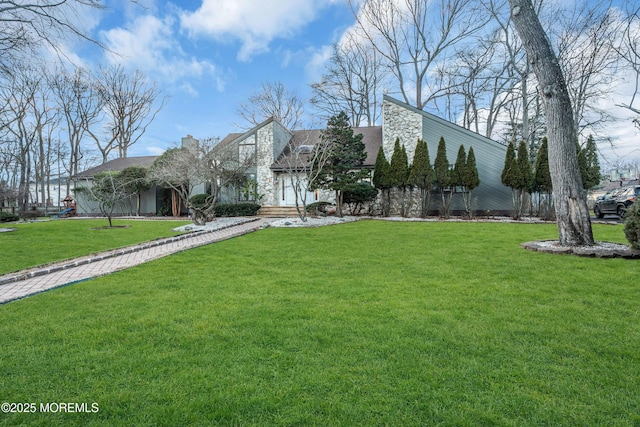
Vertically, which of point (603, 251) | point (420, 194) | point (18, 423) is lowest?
point (18, 423)

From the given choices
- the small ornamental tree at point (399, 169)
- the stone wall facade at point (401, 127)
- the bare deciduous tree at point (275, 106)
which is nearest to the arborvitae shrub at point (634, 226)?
the small ornamental tree at point (399, 169)

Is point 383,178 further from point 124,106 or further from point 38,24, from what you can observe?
point 124,106

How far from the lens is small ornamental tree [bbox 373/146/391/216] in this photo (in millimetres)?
16062

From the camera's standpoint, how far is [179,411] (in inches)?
73.7

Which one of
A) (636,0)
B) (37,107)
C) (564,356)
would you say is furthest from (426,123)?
(37,107)

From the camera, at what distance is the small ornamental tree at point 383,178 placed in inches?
632

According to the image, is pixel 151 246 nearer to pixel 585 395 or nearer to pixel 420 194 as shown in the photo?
pixel 585 395

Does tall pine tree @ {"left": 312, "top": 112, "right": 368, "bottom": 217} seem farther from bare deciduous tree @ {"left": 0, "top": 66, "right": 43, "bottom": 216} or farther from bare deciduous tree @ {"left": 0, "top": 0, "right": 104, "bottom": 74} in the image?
bare deciduous tree @ {"left": 0, "top": 66, "right": 43, "bottom": 216}

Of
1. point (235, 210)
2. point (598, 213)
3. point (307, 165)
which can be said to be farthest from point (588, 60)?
point (235, 210)

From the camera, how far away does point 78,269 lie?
583cm

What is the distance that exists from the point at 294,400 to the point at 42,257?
24.6 ft

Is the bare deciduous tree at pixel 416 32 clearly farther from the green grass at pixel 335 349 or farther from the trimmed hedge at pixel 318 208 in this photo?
the green grass at pixel 335 349

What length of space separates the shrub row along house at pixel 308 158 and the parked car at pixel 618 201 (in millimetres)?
3646

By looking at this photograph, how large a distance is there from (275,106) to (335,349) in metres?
28.3
